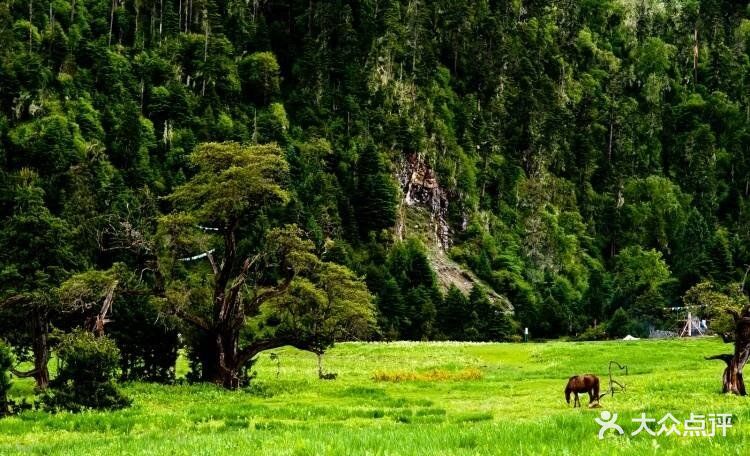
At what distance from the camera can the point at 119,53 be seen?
498 ft

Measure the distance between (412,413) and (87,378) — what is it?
40.1 feet

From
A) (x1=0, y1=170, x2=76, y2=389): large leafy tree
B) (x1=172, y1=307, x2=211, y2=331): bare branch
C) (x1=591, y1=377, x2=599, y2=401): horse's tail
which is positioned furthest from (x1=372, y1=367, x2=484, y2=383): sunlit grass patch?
(x1=591, y1=377, x2=599, y2=401): horse's tail

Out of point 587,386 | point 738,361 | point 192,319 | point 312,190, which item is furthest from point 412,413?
point 312,190

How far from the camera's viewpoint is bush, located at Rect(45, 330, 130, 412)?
25266 mm

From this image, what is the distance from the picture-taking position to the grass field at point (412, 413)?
37.6 feet

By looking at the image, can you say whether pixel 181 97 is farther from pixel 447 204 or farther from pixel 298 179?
pixel 447 204

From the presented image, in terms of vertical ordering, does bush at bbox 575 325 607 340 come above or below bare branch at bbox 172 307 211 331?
below

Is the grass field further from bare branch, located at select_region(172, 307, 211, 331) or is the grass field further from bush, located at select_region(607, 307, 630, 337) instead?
bush, located at select_region(607, 307, 630, 337)

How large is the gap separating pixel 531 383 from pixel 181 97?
123686 mm

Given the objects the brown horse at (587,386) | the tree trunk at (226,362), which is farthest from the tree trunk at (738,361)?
the tree trunk at (226,362)

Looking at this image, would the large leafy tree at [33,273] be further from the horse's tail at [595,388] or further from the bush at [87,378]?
the horse's tail at [595,388]

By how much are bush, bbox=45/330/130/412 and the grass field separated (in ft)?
5.87

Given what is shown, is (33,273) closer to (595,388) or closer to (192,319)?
(192,319)

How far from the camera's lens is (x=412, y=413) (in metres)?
24.4
